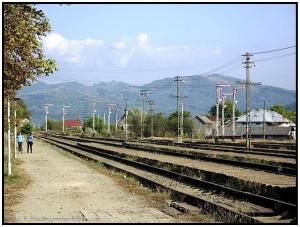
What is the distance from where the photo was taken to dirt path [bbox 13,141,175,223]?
Result: 10914 mm

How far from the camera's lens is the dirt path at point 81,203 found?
430 inches

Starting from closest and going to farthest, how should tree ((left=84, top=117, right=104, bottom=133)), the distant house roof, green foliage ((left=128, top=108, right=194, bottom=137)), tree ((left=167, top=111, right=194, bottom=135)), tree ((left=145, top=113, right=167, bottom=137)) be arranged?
1. tree ((left=167, top=111, right=194, bottom=135))
2. green foliage ((left=128, top=108, right=194, bottom=137))
3. tree ((left=145, top=113, right=167, bottom=137))
4. tree ((left=84, top=117, right=104, bottom=133))
5. the distant house roof

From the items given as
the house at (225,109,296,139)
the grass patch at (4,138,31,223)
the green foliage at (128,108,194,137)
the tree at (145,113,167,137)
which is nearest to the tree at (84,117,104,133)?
the green foliage at (128,108,194,137)

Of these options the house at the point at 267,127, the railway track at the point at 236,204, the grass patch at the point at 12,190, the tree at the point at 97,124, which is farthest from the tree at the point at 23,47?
the tree at the point at 97,124

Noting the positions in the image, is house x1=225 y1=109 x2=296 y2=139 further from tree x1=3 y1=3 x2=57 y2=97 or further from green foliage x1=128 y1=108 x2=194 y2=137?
tree x1=3 y1=3 x2=57 y2=97

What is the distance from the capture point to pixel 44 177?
66.7ft

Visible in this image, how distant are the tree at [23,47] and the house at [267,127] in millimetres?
68931

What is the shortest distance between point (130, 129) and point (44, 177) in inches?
3702

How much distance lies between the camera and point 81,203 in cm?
1315

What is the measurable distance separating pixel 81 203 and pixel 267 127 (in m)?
84.7

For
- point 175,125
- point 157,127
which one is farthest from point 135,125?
point 175,125

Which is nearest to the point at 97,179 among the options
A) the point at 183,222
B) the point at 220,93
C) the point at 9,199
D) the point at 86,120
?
the point at 9,199

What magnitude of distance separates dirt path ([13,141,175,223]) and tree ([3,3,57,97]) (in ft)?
10.5

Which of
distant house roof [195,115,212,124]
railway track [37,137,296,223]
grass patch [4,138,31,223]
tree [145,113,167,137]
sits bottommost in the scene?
grass patch [4,138,31,223]
